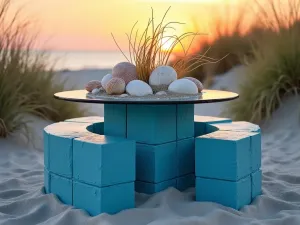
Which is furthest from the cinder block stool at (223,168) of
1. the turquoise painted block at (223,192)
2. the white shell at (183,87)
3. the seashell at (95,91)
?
the seashell at (95,91)

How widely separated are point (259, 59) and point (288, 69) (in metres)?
0.53

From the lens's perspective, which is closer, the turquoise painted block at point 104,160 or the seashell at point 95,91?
the turquoise painted block at point 104,160

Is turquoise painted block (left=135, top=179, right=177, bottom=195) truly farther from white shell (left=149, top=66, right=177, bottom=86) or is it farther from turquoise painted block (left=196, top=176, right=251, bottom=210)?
white shell (left=149, top=66, right=177, bottom=86)

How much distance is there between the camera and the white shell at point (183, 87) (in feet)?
11.3

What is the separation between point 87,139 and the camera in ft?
10.2

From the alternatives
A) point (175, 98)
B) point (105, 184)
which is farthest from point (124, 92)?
point (105, 184)

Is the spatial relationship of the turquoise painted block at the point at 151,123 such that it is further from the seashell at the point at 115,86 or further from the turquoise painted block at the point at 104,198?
the turquoise painted block at the point at 104,198

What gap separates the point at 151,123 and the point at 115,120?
299 millimetres

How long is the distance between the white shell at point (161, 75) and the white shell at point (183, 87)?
0.08 metres

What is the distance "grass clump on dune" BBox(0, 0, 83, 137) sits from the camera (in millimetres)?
5285

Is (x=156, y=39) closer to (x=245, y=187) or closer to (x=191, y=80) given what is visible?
(x=191, y=80)

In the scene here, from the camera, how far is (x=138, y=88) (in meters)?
3.35

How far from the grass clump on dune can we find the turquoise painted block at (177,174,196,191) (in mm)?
2347

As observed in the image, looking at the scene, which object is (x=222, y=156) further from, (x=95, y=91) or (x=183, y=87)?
(x=95, y=91)
